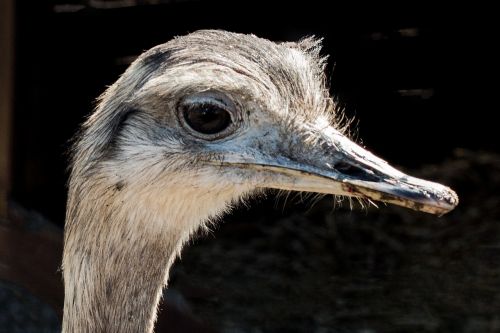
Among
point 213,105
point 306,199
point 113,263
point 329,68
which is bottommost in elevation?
point 113,263

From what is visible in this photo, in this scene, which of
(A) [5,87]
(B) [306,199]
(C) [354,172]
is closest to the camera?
(C) [354,172]

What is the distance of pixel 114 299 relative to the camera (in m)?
2.21

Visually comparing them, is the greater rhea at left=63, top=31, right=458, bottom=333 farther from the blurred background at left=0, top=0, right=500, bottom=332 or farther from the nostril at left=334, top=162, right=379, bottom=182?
the blurred background at left=0, top=0, right=500, bottom=332

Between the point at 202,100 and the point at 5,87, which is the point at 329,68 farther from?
the point at 202,100

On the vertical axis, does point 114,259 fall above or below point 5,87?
below

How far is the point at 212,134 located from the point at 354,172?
28cm

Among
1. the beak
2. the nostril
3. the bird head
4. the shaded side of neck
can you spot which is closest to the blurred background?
the shaded side of neck

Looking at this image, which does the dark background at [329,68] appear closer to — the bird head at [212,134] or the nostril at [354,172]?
the bird head at [212,134]

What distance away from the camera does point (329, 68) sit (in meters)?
5.01

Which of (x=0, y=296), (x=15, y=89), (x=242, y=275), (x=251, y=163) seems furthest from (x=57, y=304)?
(x=251, y=163)

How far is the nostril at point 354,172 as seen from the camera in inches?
78.3

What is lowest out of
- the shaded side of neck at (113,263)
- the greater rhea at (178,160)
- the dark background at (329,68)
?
the shaded side of neck at (113,263)

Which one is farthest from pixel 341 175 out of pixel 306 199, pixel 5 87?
pixel 306 199

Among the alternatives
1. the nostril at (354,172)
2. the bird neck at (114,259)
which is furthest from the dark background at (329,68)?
the nostril at (354,172)
